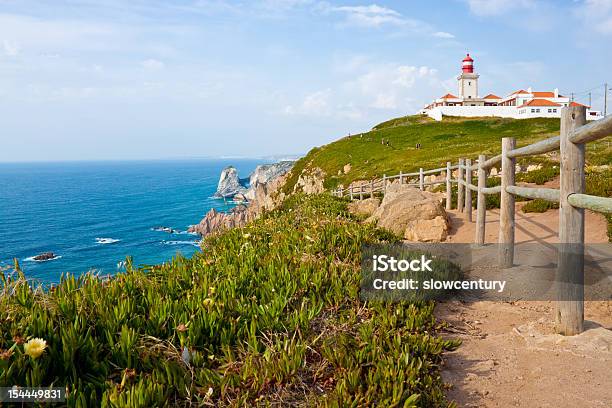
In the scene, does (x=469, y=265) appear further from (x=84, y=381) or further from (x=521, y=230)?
(x=84, y=381)

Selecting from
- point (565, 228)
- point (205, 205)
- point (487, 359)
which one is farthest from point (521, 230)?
point (205, 205)

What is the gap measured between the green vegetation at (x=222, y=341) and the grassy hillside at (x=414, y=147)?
31675 millimetres

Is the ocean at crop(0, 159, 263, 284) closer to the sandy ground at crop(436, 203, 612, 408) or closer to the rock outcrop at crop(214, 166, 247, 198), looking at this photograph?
the rock outcrop at crop(214, 166, 247, 198)

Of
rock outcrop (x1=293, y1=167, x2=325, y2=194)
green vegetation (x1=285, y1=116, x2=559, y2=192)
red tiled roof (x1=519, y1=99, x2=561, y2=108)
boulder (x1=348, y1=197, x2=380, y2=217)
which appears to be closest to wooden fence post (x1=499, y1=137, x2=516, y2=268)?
boulder (x1=348, y1=197, x2=380, y2=217)

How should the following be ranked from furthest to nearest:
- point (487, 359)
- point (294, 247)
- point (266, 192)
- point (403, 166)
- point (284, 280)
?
point (266, 192) → point (403, 166) → point (294, 247) → point (284, 280) → point (487, 359)

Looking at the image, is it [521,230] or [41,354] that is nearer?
[41,354]

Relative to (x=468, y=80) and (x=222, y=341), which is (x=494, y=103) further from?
(x=222, y=341)

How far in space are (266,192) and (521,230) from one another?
56.1 meters

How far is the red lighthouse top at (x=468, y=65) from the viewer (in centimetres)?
8719

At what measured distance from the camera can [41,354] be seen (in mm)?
2553

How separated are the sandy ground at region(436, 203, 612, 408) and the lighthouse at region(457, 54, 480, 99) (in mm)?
90589

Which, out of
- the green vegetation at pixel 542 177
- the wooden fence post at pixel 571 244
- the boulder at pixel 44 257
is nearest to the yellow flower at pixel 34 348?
the wooden fence post at pixel 571 244

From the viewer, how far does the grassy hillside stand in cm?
4078

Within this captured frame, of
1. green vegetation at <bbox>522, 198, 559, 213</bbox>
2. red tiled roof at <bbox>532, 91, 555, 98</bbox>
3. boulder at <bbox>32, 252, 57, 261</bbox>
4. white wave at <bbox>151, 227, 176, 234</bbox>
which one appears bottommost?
boulder at <bbox>32, 252, 57, 261</bbox>
